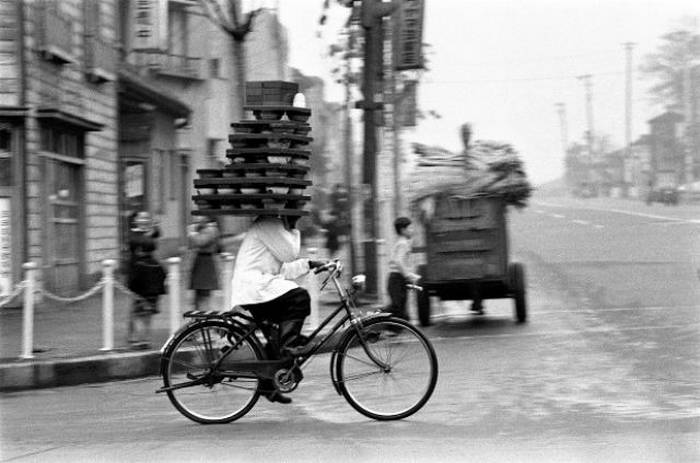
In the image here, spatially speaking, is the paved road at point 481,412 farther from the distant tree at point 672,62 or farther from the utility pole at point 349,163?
the distant tree at point 672,62

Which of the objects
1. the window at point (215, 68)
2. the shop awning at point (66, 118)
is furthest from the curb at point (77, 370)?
the window at point (215, 68)

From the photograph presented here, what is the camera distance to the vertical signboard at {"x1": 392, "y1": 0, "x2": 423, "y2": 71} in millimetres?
19266

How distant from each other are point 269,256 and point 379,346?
991 mm

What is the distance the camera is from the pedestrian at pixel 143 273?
1219cm

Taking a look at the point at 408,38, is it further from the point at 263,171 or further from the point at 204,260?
the point at 263,171

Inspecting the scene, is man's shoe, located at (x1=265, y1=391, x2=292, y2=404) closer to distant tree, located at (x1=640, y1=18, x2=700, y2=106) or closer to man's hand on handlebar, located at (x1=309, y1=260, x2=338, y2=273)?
man's hand on handlebar, located at (x1=309, y1=260, x2=338, y2=273)

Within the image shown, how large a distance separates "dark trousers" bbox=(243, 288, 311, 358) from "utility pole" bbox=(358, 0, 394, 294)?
941 centimetres

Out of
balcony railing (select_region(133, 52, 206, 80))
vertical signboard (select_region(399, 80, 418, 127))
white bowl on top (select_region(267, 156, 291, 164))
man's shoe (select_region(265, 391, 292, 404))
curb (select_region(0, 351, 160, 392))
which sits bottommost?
curb (select_region(0, 351, 160, 392))

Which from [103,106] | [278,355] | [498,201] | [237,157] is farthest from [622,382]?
[103,106]

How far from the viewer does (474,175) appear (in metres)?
14.6

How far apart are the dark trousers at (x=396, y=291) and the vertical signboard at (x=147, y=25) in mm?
11821

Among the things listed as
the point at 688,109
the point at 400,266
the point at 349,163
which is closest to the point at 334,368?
the point at 400,266

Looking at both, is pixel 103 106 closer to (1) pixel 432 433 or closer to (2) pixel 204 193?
(2) pixel 204 193

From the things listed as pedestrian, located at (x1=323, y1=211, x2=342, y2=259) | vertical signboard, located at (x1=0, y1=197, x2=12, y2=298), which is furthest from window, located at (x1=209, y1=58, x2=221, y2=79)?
vertical signboard, located at (x1=0, y1=197, x2=12, y2=298)
